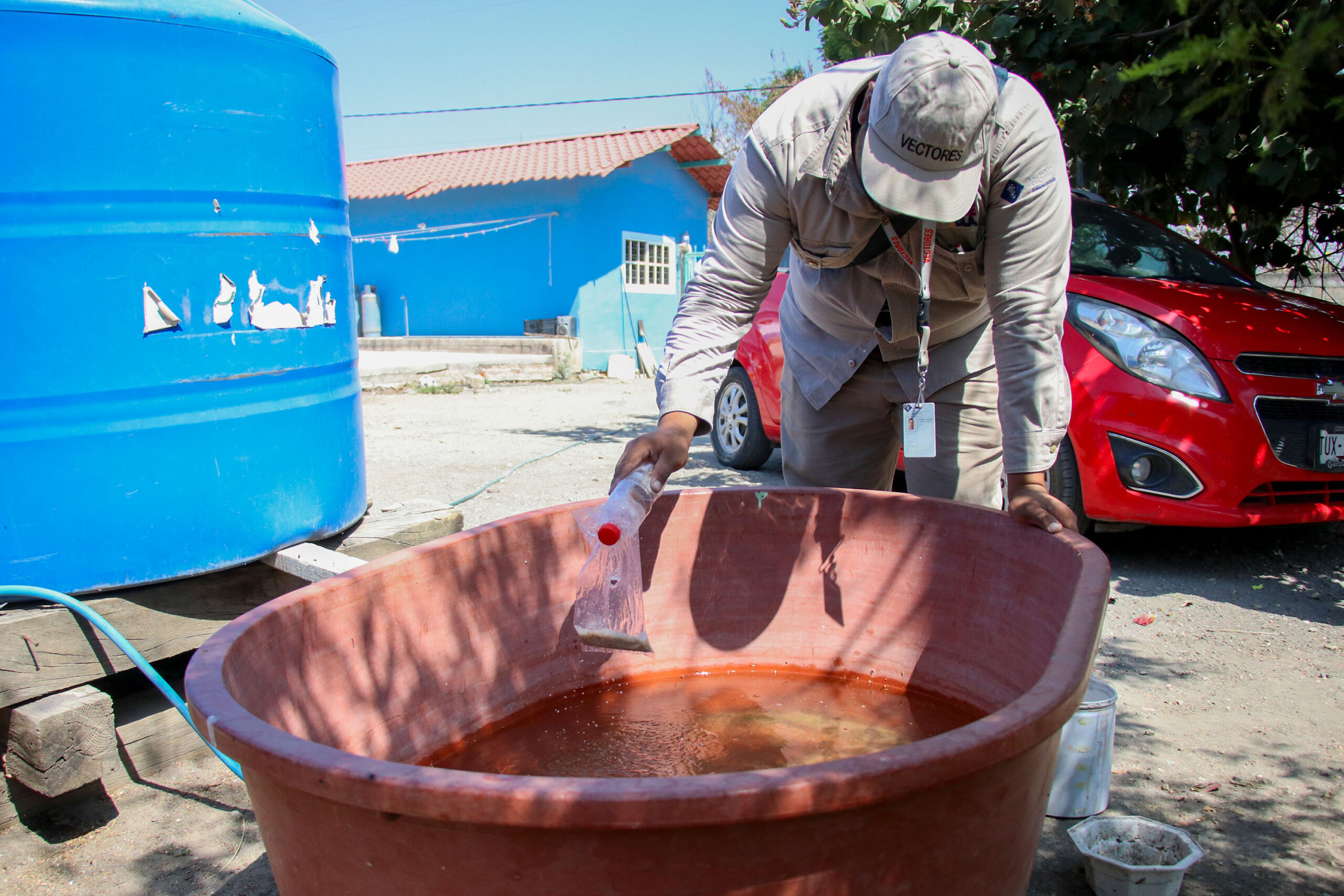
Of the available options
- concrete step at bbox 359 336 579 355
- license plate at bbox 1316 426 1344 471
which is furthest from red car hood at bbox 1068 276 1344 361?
concrete step at bbox 359 336 579 355

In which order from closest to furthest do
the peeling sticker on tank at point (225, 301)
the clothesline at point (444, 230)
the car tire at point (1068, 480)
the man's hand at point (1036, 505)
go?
the man's hand at point (1036, 505) → the peeling sticker on tank at point (225, 301) → the car tire at point (1068, 480) → the clothesline at point (444, 230)

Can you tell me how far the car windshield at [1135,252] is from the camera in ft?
14.4

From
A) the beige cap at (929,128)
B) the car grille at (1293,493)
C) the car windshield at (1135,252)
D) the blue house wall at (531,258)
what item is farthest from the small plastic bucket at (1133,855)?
the blue house wall at (531,258)

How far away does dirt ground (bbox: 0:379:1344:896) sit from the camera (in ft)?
6.75

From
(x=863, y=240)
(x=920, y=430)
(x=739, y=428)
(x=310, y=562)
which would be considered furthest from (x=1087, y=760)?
(x=739, y=428)

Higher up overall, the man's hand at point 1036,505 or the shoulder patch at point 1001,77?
the shoulder patch at point 1001,77

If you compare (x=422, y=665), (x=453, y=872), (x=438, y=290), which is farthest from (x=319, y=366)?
(x=438, y=290)

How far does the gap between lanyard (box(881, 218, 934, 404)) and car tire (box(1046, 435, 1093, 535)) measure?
75.5 inches

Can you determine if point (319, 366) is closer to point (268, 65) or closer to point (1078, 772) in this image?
point (268, 65)

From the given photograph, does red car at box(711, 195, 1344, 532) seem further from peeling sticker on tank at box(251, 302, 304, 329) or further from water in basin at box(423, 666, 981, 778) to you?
peeling sticker on tank at box(251, 302, 304, 329)

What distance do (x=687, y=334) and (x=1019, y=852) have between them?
1.25 meters

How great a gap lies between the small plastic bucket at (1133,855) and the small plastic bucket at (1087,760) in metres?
0.10

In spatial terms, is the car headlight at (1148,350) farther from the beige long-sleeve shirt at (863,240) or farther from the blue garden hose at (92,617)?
the blue garden hose at (92,617)

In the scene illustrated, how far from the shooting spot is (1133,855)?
1925 millimetres
